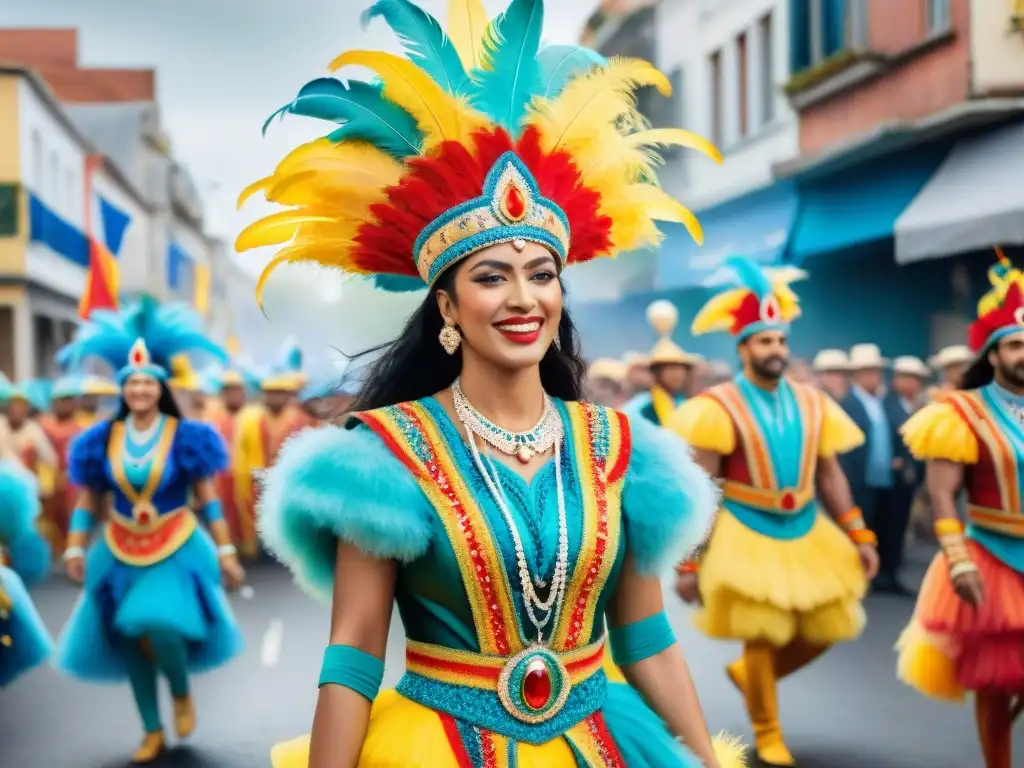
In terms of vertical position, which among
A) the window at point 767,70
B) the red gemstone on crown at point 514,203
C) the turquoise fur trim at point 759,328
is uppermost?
the window at point 767,70

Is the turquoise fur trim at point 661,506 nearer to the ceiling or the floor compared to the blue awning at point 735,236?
nearer to the floor

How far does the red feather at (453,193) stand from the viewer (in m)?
3.19

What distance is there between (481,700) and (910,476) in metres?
10.9

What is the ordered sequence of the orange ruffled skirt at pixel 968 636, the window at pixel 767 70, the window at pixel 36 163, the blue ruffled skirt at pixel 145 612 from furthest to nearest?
the window at pixel 36 163 → the window at pixel 767 70 → the blue ruffled skirt at pixel 145 612 → the orange ruffled skirt at pixel 968 636

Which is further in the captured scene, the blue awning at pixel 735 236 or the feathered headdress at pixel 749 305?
the blue awning at pixel 735 236

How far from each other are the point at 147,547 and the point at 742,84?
59.7ft

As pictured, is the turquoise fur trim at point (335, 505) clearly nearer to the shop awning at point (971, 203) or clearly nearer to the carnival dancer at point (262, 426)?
the shop awning at point (971, 203)

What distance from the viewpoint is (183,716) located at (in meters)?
7.52

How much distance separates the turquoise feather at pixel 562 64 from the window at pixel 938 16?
12.6 meters

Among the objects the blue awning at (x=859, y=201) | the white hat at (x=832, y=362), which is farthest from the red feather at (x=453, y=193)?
the blue awning at (x=859, y=201)

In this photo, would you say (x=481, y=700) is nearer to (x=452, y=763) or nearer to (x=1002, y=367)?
(x=452, y=763)

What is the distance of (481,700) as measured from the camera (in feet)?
9.90

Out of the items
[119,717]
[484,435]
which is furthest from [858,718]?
[484,435]

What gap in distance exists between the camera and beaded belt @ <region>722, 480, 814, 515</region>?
7094 mm
